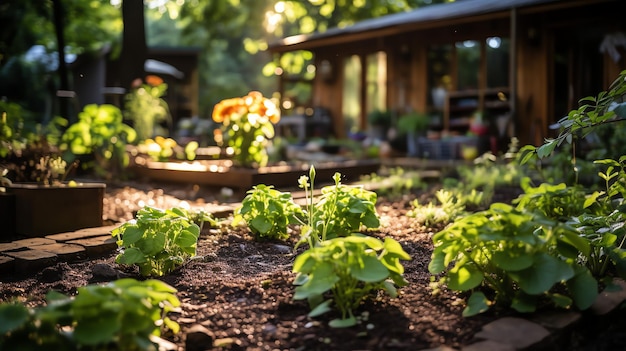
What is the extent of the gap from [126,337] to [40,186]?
265 cm

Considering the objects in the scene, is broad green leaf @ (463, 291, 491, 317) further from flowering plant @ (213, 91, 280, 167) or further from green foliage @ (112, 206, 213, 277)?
flowering plant @ (213, 91, 280, 167)

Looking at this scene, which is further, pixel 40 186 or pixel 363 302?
pixel 40 186

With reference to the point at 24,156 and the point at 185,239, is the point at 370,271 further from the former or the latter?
the point at 24,156

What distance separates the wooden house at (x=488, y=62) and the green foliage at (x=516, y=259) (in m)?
6.15

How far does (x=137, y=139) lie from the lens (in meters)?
8.57

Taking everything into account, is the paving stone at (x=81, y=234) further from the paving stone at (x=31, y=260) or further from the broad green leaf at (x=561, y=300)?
the broad green leaf at (x=561, y=300)

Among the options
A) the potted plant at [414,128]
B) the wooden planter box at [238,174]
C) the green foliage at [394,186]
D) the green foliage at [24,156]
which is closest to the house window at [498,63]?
the potted plant at [414,128]

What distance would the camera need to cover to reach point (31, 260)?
3.17 metres

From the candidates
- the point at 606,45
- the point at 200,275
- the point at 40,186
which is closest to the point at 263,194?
the point at 200,275

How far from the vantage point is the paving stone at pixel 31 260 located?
316 cm

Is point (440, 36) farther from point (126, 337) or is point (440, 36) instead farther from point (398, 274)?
point (126, 337)

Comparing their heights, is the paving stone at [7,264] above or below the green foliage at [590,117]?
below

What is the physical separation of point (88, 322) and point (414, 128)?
10.8 m

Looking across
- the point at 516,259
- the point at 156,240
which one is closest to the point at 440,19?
the point at 156,240
